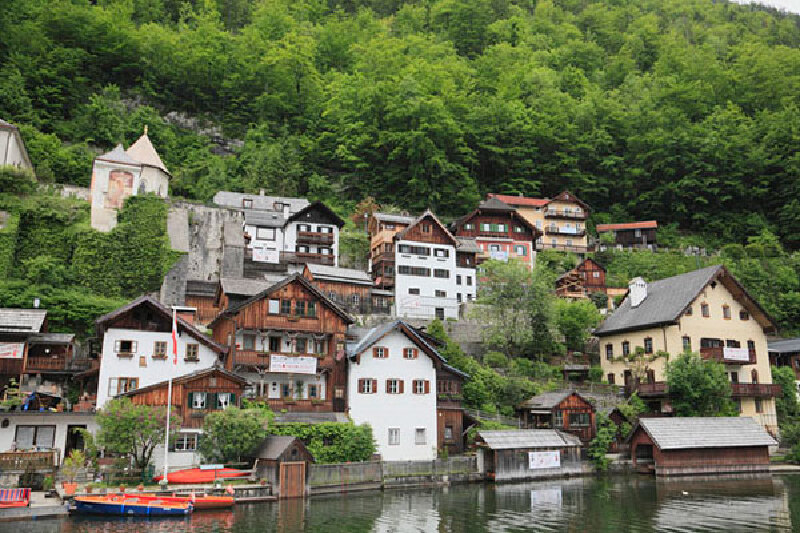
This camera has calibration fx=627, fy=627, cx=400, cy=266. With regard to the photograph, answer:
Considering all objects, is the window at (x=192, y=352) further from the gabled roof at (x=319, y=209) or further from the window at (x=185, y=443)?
the gabled roof at (x=319, y=209)

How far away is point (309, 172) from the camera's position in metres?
89.2

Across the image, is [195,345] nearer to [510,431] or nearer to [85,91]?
[510,431]

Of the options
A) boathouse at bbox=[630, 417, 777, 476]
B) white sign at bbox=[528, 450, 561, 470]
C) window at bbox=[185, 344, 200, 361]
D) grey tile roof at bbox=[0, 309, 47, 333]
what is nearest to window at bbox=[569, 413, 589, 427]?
white sign at bbox=[528, 450, 561, 470]

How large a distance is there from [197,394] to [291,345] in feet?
25.6

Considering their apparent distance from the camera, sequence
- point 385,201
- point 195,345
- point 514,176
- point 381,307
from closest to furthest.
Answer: point 195,345 → point 381,307 → point 385,201 → point 514,176

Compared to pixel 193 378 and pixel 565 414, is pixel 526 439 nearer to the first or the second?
pixel 565 414

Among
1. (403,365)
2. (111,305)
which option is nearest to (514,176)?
(403,365)

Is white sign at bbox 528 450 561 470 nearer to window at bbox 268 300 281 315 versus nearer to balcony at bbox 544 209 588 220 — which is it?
window at bbox 268 300 281 315

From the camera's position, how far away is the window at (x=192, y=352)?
40719 millimetres

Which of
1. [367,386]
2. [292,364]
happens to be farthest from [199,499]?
[367,386]

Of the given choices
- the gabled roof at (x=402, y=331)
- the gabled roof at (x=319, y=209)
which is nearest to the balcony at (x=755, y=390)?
the gabled roof at (x=402, y=331)

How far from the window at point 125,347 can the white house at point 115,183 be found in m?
21.3

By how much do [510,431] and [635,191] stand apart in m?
66.3

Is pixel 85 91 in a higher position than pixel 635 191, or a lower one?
higher
